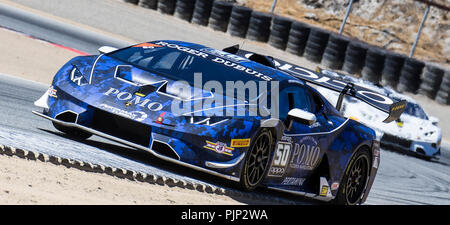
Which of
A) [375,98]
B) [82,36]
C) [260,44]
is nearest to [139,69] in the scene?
[375,98]

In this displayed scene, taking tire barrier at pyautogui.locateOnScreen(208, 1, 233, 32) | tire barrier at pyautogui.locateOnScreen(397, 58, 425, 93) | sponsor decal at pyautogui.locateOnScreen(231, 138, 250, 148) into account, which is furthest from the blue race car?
tire barrier at pyautogui.locateOnScreen(208, 1, 233, 32)

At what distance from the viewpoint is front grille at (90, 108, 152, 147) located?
629 centimetres

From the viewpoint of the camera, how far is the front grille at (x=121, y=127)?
20.6 feet

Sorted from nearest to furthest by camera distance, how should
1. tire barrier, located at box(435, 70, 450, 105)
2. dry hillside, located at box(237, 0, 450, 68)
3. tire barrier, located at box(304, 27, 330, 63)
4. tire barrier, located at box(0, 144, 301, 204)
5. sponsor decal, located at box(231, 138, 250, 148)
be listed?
tire barrier, located at box(0, 144, 301, 204), sponsor decal, located at box(231, 138, 250, 148), tire barrier, located at box(304, 27, 330, 63), tire barrier, located at box(435, 70, 450, 105), dry hillside, located at box(237, 0, 450, 68)

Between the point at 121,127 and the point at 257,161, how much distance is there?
1.19 meters

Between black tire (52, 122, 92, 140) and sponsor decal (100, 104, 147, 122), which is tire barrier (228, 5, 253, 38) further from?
sponsor decal (100, 104, 147, 122)

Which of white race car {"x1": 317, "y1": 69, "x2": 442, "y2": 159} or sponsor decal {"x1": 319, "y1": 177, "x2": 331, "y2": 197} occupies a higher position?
sponsor decal {"x1": 319, "y1": 177, "x2": 331, "y2": 197}

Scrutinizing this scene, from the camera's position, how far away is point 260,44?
22.5m

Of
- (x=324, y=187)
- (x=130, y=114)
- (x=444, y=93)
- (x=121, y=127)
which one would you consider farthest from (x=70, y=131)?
(x=444, y=93)

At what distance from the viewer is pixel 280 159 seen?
6891 millimetres

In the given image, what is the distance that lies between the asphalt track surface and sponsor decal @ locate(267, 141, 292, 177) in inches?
17.5

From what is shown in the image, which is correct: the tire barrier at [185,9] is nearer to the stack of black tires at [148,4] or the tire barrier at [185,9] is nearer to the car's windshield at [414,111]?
the stack of black tires at [148,4]

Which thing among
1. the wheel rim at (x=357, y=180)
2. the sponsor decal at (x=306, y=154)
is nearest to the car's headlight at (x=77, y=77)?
the sponsor decal at (x=306, y=154)
